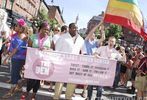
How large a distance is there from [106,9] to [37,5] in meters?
93.4

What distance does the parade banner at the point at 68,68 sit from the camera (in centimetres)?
939

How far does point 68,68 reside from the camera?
9.74m

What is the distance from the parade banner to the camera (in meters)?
9.39

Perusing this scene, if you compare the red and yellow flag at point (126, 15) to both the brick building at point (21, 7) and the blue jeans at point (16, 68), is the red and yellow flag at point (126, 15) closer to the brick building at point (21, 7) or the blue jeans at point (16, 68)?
the blue jeans at point (16, 68)

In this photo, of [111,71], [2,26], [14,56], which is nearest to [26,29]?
[14,56]

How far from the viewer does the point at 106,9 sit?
11.0 metres

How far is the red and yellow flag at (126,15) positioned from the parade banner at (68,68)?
127 cm

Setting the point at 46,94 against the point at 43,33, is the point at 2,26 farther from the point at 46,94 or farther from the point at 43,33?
the point at 43,33

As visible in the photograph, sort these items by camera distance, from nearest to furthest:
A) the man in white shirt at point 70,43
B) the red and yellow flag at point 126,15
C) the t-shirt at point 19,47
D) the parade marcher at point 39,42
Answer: the parade marcher at point 39,42, the man in white shirt at point 70,43, the t-shirt at point 19,47, the red and yellow flag at point 126,15

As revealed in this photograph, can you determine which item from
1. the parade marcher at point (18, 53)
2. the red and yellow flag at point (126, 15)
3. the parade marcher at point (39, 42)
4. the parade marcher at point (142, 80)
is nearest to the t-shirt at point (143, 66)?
the parade marcher at point (142, 80)

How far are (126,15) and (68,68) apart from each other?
2307 mm

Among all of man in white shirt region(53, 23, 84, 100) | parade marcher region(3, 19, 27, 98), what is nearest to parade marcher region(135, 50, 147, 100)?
man in white shirt region(53, 23, 84, 100)

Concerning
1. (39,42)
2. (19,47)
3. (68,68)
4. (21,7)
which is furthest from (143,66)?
(21,7)

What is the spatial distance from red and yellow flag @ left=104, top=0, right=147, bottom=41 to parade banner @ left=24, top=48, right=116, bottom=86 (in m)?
1.27
